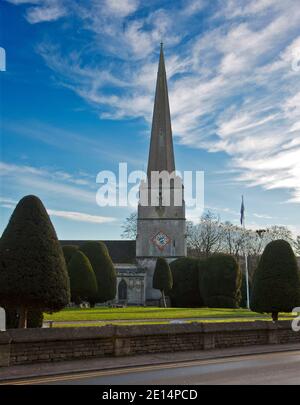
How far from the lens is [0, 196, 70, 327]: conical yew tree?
515 inches

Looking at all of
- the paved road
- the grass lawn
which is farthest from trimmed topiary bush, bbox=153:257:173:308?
the paved road

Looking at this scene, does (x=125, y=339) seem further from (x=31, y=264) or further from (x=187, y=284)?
(x=187, y=284)

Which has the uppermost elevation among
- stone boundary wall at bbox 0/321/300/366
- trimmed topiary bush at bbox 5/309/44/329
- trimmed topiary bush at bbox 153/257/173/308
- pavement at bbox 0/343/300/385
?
trimmed topiary bush at bbox 153/257/173/308

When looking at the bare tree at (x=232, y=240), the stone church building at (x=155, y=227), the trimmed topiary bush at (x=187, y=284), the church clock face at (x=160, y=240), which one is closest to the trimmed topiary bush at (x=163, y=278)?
the trimmed topiary bush at (x=187, y=284)

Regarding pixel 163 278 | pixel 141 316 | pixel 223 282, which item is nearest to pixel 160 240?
pixel 163 278

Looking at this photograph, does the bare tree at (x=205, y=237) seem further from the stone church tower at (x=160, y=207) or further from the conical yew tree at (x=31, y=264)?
the conical yew tree at (x=31, y=264)

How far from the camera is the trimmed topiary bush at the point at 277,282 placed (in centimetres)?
1981

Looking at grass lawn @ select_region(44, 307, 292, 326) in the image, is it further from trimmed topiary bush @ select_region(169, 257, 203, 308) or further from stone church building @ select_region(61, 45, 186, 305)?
stone church building @ select_region(61, 45, 186, 305)

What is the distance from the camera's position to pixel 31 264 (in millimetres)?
13328

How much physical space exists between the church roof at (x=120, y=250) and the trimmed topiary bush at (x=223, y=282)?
894 inches

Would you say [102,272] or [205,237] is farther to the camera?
[205,237]

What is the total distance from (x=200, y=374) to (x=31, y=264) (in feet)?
19.5

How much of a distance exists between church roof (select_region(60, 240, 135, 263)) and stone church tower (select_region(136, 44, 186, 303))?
18.3 ft
